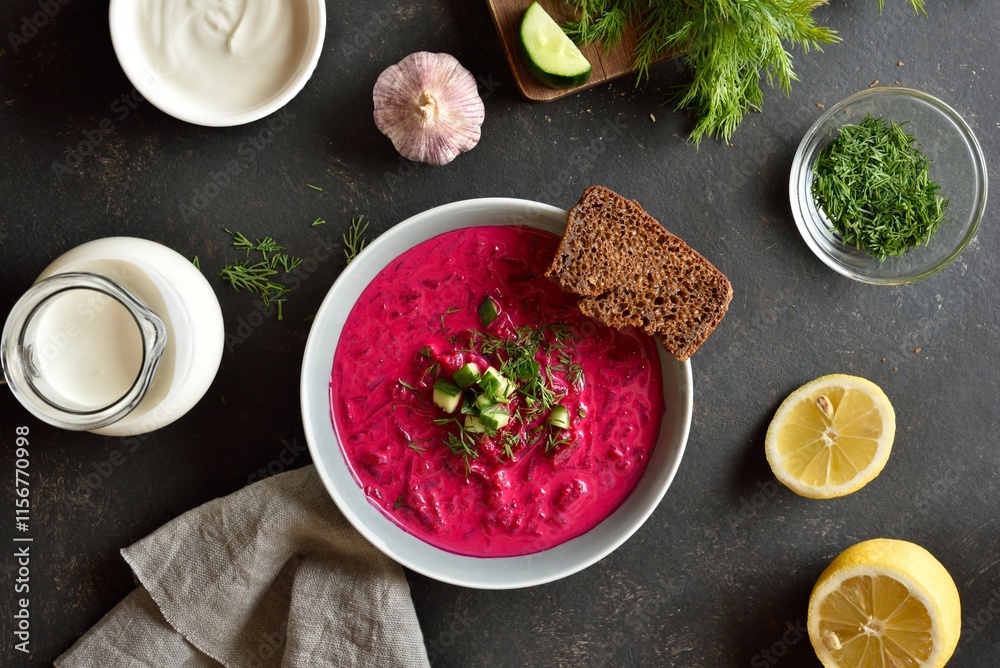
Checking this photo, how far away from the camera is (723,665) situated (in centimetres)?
299

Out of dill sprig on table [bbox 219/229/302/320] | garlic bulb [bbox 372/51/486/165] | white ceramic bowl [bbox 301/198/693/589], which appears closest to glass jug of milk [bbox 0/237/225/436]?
dill sprig on table [bbox 219/229/302/320]

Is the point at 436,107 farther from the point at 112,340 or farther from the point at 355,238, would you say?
the point at 112,340

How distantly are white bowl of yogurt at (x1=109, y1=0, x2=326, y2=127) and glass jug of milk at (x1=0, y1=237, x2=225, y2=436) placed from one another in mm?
540

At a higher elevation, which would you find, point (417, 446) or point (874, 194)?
point (874, 194)

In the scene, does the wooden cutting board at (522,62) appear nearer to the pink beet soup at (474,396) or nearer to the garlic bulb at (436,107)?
the garlic bulb at (436,107)

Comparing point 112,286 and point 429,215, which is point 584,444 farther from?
point 112,286

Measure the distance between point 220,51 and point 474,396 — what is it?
1.46m

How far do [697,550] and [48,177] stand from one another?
2732 millimetres

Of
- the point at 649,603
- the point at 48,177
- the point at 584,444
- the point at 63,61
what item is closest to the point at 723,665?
the point at 649,603

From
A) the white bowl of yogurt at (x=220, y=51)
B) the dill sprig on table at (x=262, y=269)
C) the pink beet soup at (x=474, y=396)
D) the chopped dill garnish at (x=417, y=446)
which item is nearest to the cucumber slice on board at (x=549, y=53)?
the pink beet soup at (x=474, y=396)

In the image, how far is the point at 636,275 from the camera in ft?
8.68

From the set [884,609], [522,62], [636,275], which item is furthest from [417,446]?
[884,609]

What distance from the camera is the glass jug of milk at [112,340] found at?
7.45ft

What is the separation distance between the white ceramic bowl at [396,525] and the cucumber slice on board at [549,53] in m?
0.49
